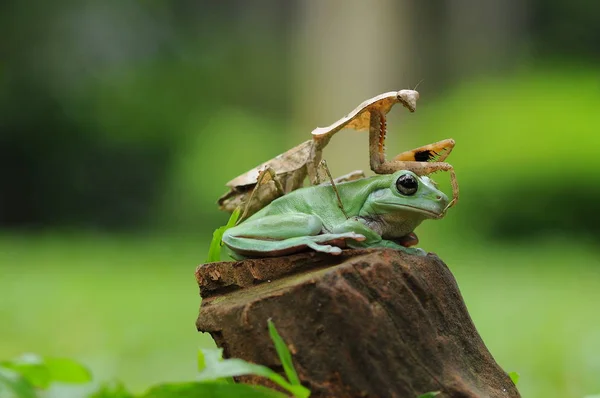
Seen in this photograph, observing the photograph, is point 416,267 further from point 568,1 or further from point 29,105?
point 568,1

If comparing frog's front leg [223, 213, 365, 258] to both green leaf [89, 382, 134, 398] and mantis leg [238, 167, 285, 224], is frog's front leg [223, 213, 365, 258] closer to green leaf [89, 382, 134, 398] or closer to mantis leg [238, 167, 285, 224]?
mantis leg [238, 167, 285, 224]

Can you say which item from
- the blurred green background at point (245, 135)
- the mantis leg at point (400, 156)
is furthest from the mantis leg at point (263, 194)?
the blurred green background at point (245, 135)

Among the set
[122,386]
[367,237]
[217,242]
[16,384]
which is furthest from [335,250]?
[16,384]

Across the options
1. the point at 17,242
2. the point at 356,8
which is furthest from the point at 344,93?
the point at 17,242

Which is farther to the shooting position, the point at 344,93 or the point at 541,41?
the point at 541,41

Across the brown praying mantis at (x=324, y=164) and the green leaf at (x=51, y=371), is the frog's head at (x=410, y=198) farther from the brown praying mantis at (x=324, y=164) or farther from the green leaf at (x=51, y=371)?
the green leaf at (x=51, y=371)

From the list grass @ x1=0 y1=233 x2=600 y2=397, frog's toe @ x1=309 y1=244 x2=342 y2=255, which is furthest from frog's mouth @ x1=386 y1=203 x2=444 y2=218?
grass @ x1=0 y1=233 x2=600 y2=397
